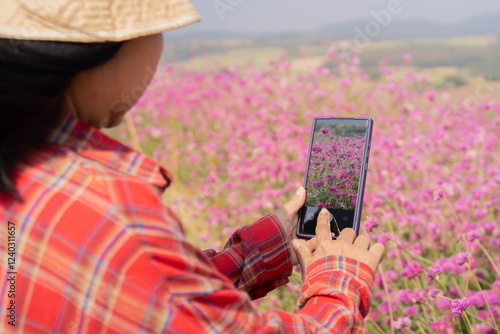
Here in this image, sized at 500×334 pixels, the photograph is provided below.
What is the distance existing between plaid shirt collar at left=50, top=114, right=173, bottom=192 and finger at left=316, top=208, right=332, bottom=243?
1.34ft

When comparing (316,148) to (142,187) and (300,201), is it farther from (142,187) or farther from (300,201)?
(142,187)

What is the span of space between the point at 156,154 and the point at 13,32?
3.54 metres

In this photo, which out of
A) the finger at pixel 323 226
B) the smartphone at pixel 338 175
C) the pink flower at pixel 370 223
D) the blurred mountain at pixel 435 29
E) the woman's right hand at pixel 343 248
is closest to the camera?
the woman's right hand at pixel 343 248

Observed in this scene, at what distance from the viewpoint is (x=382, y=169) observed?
7.98 feet

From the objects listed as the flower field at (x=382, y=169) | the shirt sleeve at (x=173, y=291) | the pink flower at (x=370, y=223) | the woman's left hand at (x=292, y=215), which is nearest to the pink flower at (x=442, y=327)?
the flower field at (x=382, y=169)

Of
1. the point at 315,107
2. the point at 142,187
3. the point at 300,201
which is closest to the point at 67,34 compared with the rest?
the point at 142,187

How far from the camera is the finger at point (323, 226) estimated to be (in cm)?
101

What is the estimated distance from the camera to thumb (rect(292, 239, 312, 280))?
0.99m

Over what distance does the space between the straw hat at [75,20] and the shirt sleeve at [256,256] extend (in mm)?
542

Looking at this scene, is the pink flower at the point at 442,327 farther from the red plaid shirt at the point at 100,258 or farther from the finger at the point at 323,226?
the red plaid shirt at the point at 100,258

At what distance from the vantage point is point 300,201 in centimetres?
114

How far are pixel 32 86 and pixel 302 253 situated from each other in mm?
601

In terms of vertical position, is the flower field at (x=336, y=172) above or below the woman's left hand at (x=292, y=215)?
above

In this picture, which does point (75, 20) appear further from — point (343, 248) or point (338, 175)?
point (338, 175)
